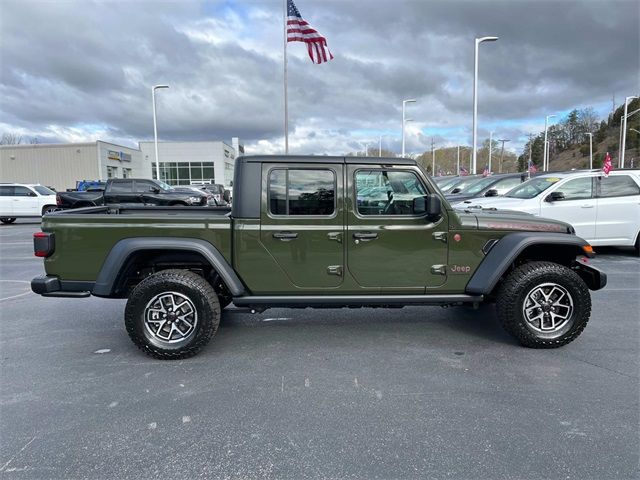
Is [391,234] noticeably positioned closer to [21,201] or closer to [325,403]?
[325,403]

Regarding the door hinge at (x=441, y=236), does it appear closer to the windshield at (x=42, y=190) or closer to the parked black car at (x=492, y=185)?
the parked black car at (x=492, y=185)

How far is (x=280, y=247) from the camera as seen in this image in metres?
3.84

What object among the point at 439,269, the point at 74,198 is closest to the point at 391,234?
the point at 439,269

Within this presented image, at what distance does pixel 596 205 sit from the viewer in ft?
26.8

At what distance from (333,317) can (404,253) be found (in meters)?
1.49

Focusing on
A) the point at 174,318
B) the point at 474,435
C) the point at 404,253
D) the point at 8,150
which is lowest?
the point at 474,435

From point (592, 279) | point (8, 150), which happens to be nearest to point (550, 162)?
point (8, 150)

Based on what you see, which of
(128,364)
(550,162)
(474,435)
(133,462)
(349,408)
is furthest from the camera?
(550,162)

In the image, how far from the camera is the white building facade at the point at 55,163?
44969 millimetres

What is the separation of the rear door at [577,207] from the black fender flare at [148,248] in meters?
6.83

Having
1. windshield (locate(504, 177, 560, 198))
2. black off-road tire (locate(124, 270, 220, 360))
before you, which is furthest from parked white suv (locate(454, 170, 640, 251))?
black off-road tire (locate(124, 270, 220, 360))

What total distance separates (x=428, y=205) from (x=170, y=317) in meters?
2.54

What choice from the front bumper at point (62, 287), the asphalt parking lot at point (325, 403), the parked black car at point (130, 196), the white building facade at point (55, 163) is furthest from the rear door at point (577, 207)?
the white building facade at point (55, 163)

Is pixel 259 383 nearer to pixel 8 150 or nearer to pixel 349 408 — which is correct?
pixel 349 408
